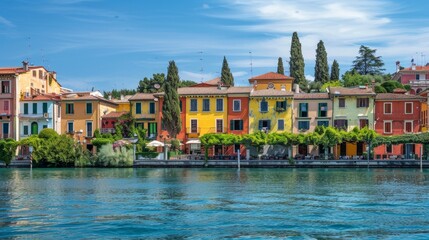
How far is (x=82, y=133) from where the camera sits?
73.2 metres

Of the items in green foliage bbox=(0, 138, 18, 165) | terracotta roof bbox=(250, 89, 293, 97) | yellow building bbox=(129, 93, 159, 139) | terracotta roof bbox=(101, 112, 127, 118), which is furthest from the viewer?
terracotta roof bbox=(101, 112, 127, 118)

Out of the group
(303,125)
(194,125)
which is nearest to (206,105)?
(194,125)

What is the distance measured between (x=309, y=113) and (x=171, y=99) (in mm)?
14925

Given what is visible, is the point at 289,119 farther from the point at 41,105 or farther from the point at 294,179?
the point at 41,105

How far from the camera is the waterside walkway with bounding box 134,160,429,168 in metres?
60.0

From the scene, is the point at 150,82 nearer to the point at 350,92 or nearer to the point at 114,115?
the point at 114,115

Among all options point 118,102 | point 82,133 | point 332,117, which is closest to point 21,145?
point 82,133

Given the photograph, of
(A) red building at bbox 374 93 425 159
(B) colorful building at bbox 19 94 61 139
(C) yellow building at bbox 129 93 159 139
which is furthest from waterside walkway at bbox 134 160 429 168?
(B) colorful building at bbox 19 94 61 139

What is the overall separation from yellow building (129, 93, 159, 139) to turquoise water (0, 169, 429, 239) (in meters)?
25.6

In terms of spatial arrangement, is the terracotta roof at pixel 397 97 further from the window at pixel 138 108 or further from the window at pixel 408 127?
the window at pixel 138 108

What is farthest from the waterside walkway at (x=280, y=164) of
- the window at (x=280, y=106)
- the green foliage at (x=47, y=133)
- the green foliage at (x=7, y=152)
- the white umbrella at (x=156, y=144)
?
the green foliage at (x=7, y=152)

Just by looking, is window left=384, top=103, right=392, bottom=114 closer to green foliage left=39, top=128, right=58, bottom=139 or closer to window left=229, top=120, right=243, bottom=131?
window left=229, top=120, right=243, bottom=131

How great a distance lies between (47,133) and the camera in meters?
68.9

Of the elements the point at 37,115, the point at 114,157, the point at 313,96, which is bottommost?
the point at 114,157
